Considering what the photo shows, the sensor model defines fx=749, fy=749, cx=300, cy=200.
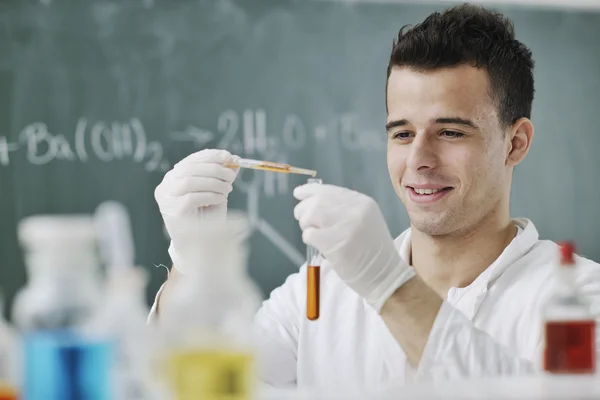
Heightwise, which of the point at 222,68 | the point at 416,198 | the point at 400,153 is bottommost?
the point at 416,198

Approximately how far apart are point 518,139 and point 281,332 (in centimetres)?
79

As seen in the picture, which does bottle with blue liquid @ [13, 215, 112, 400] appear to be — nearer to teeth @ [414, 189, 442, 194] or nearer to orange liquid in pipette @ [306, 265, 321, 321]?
orange liquid in pipette @ [306, 265, 321, 321]

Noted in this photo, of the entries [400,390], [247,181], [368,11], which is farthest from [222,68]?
[400,390]

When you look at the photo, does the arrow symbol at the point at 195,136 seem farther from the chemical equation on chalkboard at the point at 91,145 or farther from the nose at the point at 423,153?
the nose at the point at 423,153

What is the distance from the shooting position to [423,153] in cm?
181

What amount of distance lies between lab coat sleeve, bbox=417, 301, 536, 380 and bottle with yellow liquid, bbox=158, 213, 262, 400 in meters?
0.56

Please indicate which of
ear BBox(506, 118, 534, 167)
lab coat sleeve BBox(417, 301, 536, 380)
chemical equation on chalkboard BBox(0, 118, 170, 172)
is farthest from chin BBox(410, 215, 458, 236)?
chemical equation on chalkboard BBox(0, 118, 170, 172)

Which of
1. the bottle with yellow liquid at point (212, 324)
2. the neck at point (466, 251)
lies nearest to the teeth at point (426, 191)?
the neck at point (466, 251)

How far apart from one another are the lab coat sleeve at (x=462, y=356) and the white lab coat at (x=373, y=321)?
363 mm

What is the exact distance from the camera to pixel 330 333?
1862 mm

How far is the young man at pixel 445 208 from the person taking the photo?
1718 mm

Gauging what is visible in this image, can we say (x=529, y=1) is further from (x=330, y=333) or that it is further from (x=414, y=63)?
(x=330, y=333)

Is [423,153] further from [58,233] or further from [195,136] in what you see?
[195,136]

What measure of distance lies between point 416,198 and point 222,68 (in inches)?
56.9
